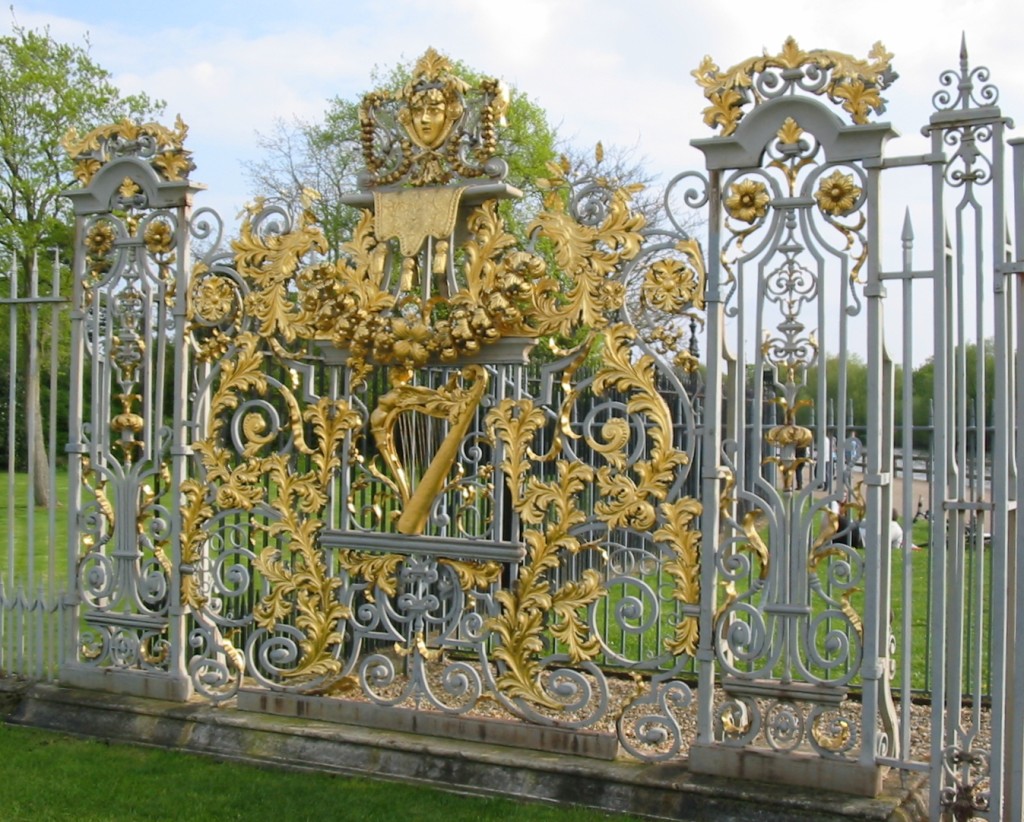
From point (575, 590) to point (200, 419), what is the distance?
2.43 meters

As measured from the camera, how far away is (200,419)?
22.6 ft

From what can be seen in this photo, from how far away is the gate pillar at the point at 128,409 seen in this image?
272 inches

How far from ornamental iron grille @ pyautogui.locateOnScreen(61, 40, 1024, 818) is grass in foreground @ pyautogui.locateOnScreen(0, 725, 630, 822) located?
0.48m

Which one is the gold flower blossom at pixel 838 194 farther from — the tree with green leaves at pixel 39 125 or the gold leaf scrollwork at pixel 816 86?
the tree with green leaves at pixel 39 125

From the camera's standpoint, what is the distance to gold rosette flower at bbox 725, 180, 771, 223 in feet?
18.3

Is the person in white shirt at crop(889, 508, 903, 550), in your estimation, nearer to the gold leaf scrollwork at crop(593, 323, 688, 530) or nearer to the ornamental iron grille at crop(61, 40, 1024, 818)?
the ornamental iron grille at crop(61, 40, 1024, 818)

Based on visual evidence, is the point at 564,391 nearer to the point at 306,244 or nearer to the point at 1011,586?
the point at 306,244

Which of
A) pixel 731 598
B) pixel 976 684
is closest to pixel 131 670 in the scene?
pixel 731 598

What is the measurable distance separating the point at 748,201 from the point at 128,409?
12.2 feet

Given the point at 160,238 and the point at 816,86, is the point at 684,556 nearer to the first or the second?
the point at 816,86

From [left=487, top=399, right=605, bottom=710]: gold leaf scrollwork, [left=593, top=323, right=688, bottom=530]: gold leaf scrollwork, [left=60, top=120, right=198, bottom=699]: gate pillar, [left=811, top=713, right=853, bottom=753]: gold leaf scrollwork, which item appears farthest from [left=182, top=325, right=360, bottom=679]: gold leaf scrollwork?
[left=811, top=713, right=853, bottom=753]: gold leaf scrollwork

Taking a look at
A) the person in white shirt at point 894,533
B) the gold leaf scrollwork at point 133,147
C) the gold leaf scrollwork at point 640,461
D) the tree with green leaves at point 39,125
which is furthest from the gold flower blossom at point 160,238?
the tree with green leaves at point 39,125

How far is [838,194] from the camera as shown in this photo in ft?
17.7

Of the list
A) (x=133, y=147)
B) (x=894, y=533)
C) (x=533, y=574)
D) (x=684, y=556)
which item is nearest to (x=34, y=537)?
(x=133, y=147)
